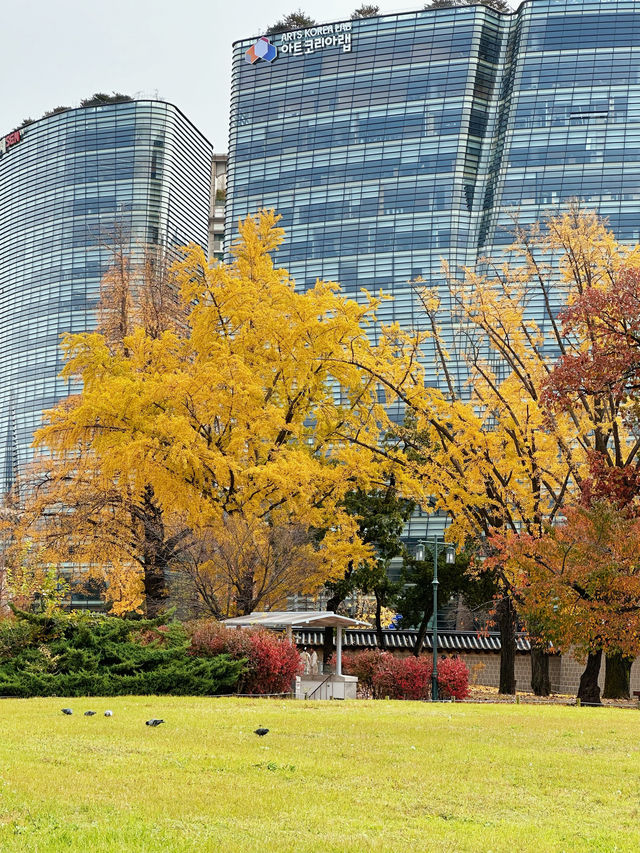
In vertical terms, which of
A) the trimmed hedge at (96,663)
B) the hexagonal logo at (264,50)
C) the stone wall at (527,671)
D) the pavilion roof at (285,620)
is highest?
the hexagonal logo at (264,50)

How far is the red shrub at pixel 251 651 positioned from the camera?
20.5m

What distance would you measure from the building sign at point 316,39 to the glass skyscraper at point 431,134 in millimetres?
175

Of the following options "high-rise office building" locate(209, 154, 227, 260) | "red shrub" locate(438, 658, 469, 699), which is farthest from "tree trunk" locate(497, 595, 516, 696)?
"high-rise office building" locate(209, 154, 227, 260)

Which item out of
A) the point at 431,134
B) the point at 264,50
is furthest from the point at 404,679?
the point at 264,50

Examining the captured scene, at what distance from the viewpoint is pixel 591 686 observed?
2628 centimetres

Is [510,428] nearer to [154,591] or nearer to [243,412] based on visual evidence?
[243,412]

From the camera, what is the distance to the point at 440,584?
44.2 m

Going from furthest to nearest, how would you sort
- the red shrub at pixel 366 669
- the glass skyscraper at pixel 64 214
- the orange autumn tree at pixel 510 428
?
the glass skyscraper at pixel 64 214
the orange autumn tree at pixel 510 428
the red shrub at pixel 366 669

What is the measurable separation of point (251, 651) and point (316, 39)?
11377 cm

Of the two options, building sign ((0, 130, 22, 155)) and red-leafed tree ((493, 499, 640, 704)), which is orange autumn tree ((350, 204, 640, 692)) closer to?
red-leafed tree ((493, 499, 640, 704))

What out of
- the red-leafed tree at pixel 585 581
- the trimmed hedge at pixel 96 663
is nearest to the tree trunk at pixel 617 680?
the red-leafed tree at pixel 585 581

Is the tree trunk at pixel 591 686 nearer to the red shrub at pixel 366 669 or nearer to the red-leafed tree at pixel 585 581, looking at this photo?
the red-leafed tree at pixel 585 581

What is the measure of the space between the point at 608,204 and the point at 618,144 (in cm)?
717

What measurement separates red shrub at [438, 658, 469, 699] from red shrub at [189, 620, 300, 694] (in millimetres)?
8143
